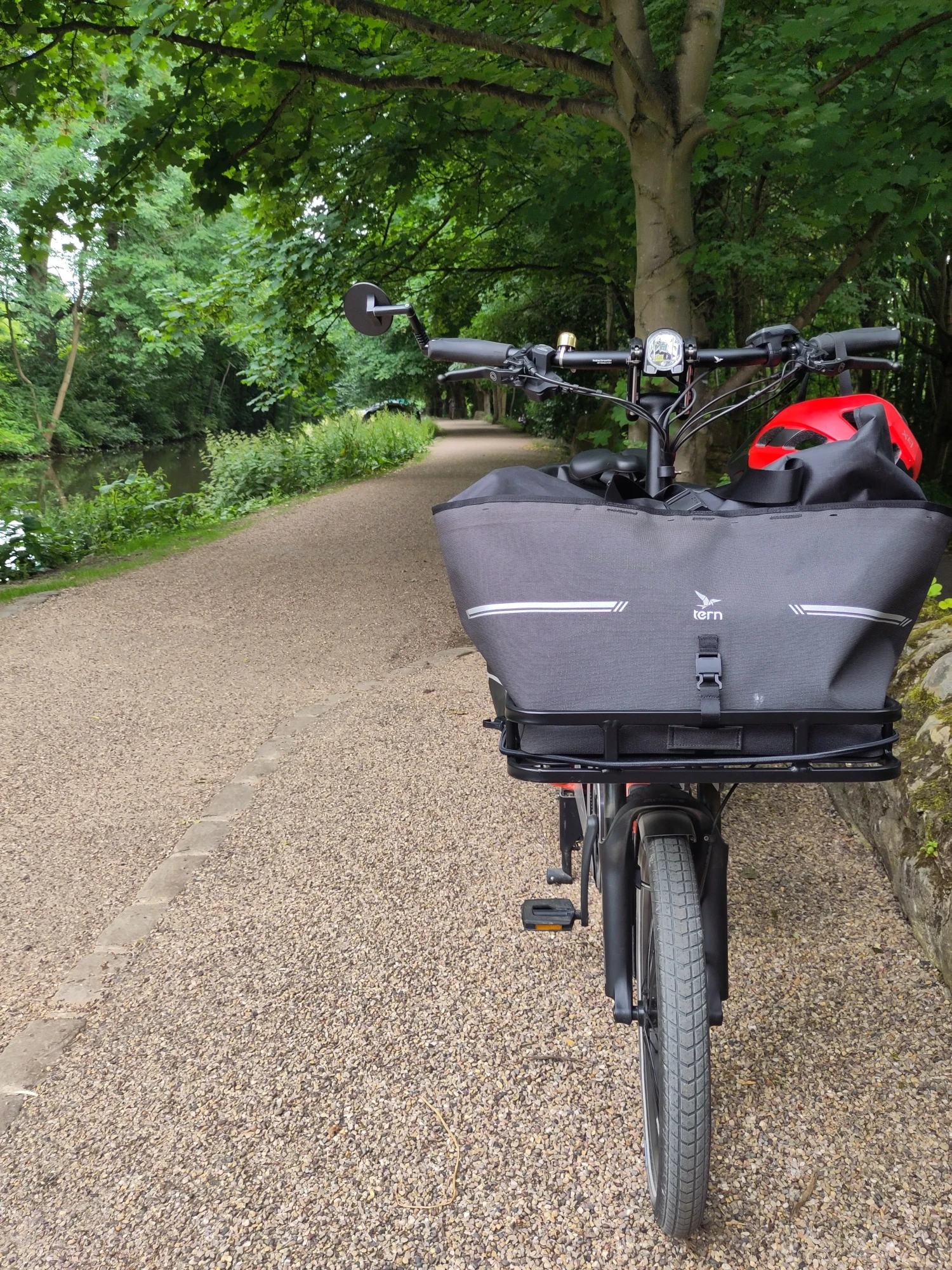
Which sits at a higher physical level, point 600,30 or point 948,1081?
point 600,30

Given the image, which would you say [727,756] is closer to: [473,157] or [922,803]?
[922,803]

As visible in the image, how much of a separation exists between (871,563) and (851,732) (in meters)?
0.29

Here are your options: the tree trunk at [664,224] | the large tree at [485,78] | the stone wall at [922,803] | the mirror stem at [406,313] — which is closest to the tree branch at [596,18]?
the large tree at [485,78]

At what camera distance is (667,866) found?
1721 mm

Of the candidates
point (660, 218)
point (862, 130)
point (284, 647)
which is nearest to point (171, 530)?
point (284, 647)

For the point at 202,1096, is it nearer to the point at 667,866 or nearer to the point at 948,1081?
the point at 667,866

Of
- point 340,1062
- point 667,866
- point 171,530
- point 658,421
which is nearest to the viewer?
point 667,866

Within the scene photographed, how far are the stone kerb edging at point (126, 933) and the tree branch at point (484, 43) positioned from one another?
3840 mm

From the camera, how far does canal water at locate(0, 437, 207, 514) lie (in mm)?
24109

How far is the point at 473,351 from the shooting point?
2.02 metres

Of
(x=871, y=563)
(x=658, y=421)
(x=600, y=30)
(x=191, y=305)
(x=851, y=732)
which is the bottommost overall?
(x=851, y=732)

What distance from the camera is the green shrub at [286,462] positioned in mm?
15445

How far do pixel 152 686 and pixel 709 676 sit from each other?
469cm

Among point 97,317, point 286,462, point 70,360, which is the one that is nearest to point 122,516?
point 286,462
